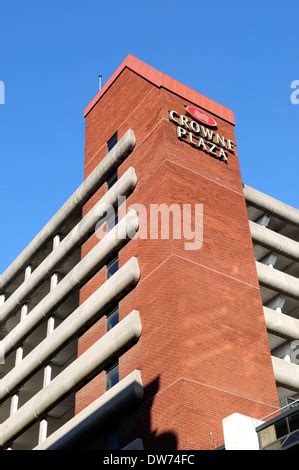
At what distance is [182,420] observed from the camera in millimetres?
31188

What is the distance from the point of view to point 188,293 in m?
35.4

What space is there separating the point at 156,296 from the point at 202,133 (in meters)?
11.7

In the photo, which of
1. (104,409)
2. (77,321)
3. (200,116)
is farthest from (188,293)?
(200,116)

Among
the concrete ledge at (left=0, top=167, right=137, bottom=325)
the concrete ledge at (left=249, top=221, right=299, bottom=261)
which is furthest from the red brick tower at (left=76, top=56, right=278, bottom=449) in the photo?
the concrete ledge at (left=249, top=221, right=299, bottom=261)

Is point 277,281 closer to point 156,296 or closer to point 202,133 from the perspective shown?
point 202,133

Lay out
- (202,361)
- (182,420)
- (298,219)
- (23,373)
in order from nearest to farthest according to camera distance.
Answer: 1. (182,420)
2. (202,361)
3. (23,373)
4. (298,219)

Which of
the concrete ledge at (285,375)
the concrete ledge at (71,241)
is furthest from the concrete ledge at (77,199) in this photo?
the concrete ledge at (285,375)

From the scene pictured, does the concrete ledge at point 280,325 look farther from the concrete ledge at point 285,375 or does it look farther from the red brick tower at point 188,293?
the red brick tower at point 188,293

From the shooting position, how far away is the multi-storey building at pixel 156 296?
110 feet

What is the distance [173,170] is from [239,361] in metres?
10.6

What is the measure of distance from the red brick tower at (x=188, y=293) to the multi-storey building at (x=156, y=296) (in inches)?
3.0

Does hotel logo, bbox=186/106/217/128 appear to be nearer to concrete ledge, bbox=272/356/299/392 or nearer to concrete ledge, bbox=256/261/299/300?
concrete ledge, bbox=256/261/299/300

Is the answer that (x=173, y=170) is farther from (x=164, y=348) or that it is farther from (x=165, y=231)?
(x=164, y=348)

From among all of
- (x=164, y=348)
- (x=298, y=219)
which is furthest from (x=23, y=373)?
(x=298, y=219)
